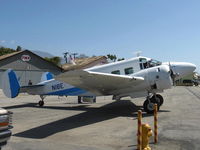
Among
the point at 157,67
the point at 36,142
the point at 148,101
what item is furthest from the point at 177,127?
the point at 36,142

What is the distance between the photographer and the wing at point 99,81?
9.98 meters

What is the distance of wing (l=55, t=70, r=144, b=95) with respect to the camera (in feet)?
32.7

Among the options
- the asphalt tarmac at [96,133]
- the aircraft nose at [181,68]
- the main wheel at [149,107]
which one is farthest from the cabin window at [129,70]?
the asphalt tarmac at [96,133]

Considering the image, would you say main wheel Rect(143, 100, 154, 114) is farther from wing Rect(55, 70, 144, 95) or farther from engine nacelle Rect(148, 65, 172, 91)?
wing Rect(55, 70, 144, 95)

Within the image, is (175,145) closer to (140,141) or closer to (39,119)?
(140,141)

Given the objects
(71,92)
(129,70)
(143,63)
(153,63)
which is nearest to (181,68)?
(153,63)

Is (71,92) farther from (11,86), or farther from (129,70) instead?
(129,70)

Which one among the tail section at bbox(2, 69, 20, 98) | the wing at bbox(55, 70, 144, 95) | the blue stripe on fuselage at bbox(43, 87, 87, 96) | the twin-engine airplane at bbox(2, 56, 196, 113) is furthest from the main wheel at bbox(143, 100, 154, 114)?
the tail section at bbox(2, 69, 20, 98)

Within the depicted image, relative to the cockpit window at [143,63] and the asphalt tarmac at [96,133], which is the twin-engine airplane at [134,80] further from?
the asphalt tarmac at [96,133]

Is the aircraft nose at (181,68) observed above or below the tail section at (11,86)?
above

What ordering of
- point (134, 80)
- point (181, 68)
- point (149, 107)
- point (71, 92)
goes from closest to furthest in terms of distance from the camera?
point (134, 80)
point (149, 107)
point (181, 68)
point (71, 92)

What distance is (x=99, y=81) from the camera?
11625 mm

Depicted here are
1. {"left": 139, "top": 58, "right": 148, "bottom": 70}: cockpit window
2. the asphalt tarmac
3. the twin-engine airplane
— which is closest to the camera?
the asphalt tarmac

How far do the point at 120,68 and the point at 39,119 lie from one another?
17.6 feet
